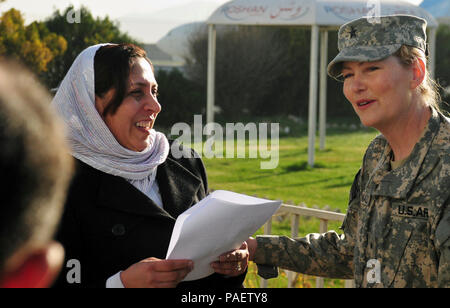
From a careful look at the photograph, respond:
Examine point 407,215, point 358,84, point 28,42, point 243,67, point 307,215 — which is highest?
point 358,84

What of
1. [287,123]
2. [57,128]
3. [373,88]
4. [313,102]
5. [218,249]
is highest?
[57,128]

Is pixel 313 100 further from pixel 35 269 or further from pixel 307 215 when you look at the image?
pixel 35 269

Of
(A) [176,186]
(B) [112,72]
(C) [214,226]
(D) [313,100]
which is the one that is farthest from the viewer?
(D) [313,100]

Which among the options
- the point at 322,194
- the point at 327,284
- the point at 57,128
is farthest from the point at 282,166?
the point at 57,128

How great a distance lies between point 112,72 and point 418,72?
4.35 feet

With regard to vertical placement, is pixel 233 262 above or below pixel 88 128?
below

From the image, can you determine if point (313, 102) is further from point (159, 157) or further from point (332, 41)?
point (332, 41)

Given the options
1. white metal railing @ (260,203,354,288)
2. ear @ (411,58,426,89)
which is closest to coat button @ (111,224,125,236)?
ear @ (411,58,426,89)

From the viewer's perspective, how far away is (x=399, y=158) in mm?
2162

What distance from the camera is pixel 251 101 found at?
24.6 m

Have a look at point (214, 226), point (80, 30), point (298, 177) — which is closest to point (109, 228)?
point (214, 226)

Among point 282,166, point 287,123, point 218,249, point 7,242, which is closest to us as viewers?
point 7,242

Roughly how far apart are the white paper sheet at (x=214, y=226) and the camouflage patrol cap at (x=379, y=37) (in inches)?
26.0

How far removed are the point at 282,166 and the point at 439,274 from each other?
10.3 m
